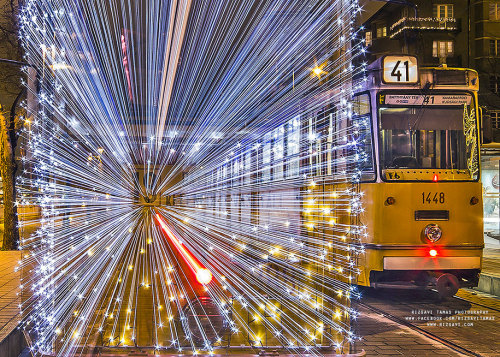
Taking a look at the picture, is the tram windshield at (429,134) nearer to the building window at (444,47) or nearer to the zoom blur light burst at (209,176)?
the zoom blur light burst at (209,176)

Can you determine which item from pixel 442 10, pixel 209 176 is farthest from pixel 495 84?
pixel 209 176

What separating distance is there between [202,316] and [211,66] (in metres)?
11.0

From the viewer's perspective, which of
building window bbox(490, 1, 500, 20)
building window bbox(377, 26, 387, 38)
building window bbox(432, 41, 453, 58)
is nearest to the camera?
building window bbox(490, 1, 500, 20)

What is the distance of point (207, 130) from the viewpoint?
17656 millimetres

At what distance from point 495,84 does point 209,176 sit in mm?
25613

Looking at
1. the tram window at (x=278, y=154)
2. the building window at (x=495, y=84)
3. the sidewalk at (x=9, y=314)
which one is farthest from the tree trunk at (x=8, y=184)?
the building window at (x=495, y=84)

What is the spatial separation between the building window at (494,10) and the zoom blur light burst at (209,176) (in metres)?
25.4

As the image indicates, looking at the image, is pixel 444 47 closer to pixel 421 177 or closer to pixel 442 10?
pixel 442 10

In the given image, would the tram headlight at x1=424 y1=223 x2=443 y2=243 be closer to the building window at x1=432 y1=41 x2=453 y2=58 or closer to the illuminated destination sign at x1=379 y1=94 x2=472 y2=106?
the illuminated destination sign at x1=379 y1=94 x2=472 y2=106

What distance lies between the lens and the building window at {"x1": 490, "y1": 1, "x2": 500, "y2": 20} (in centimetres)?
3688

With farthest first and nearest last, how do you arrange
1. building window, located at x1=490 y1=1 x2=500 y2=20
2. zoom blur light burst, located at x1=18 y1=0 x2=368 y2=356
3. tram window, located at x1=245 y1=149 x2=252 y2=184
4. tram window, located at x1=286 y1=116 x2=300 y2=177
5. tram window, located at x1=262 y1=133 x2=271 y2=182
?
building window, located at x1=490 y1=1 x2=500 y2=20
tram window, located at x1=245 y1=149 x2=252 y2=184
tram window, located at x1=262 y1=133 x2=271 y2=182
tram window, located at x1=286 y1=116 x2=300 y2=177
zoom blur light burst, located at x1=18 y1=0 x2=368 y2=356

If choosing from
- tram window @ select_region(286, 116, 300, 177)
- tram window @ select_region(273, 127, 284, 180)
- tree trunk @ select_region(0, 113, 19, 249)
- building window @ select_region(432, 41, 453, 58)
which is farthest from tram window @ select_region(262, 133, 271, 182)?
building window @ select_region(432, 41, 453, 58)

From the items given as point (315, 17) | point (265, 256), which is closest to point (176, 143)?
point (265, 256)

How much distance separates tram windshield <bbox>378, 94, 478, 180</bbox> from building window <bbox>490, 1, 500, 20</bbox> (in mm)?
32407
